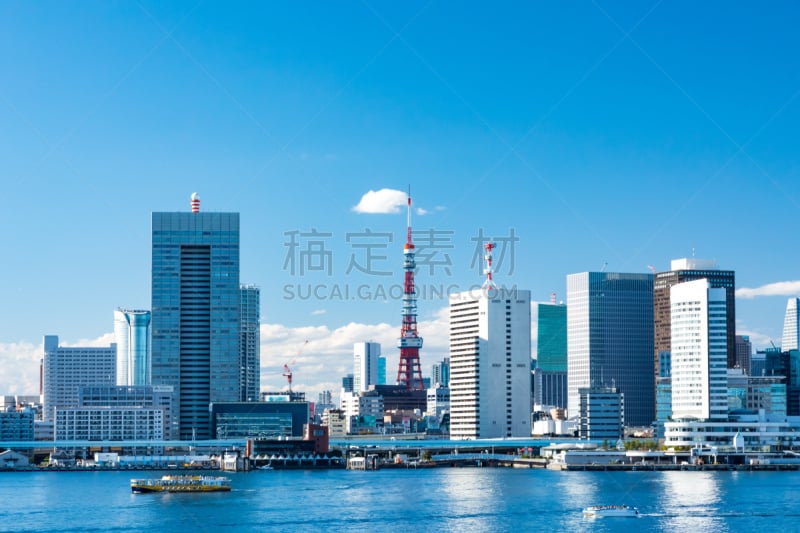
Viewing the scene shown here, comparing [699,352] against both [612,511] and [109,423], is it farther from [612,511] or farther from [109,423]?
[109,423]

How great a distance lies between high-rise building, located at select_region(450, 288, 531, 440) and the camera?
162125 mm

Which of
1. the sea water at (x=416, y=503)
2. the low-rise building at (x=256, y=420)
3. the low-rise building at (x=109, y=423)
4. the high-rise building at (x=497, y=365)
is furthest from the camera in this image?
the high-rise building at (x=497, y=365)

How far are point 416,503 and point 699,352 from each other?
179ft

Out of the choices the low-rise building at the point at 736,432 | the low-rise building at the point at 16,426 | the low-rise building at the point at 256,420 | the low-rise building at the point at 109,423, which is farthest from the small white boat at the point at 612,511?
the low-rise building at the point at 16,426

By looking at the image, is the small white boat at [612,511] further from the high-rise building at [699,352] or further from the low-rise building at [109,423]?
the low-rise building at [109,423]

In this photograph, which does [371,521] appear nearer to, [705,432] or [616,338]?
[705,432]

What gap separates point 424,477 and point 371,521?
130ft

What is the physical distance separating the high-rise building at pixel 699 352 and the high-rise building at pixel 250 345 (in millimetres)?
77510

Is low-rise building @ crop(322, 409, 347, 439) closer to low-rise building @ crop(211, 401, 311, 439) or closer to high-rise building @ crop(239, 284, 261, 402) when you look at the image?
high-rise building @ crop(239, 284, 261, 402)

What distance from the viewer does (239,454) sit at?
119 meters

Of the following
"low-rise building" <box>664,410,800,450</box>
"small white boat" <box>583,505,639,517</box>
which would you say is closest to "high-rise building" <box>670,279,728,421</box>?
"low-rise building" <box>664,410,800,450</box>

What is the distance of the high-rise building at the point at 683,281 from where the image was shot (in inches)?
6319

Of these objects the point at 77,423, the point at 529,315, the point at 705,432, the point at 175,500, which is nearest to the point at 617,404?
the point at 529,315

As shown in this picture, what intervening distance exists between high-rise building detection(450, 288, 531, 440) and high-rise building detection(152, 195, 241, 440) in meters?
28.3
